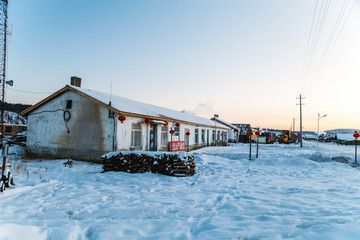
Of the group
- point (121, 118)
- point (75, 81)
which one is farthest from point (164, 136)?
point (75, 81)

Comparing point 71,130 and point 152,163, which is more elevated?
point 71,130

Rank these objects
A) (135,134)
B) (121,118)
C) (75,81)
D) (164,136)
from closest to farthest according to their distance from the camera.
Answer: (121,118) < (135,134) < (75,81) < (164,136)

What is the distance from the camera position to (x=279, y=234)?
3.30 meters

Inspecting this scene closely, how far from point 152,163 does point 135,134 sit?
17.3 ft

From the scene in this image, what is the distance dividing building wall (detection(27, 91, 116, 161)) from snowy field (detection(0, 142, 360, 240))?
4510mm

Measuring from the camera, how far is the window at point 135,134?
13.4m

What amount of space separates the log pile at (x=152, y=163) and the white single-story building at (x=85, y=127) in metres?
3.11

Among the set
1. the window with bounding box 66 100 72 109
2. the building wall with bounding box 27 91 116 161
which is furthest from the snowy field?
the window with bounding box 66 100 72 109

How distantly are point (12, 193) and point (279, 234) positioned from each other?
269 inches

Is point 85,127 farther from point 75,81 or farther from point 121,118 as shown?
point 75,81

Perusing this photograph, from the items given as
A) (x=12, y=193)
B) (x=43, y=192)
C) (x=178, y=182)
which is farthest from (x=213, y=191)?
(x=12, y=193)

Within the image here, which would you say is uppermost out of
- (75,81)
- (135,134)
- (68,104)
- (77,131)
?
(75,81)

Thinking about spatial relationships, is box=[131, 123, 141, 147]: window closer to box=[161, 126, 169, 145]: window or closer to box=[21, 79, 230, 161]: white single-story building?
box=[21, 79, 230, 161]: white single-story building

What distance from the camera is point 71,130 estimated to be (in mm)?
13297
